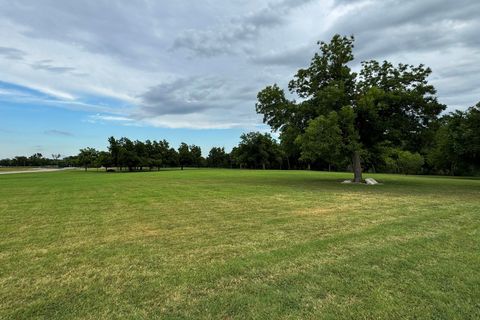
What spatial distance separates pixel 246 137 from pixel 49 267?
83.1 metres

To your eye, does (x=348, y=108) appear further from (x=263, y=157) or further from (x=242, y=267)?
(x=263, y=157)

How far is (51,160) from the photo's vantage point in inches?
5910

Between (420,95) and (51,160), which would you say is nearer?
(420,95)

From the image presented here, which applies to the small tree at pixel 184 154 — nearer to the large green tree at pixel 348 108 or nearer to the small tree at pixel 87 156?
the small tree at pixel 87 156

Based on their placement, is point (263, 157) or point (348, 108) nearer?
point (348, 108)

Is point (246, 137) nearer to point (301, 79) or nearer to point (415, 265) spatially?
point (301, 79)

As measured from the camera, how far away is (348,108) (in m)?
19.9

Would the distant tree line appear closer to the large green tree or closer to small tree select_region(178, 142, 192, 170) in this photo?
small tree select_region(178, 142, 192, 170)

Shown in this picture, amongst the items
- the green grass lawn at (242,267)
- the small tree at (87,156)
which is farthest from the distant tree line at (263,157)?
the green grass lawn at (242,267)


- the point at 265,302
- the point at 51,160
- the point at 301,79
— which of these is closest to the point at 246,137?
the point at 301,79

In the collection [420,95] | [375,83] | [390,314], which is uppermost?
→ [375,83]

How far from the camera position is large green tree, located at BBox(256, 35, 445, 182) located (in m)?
20.1

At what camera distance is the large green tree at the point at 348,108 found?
793 inches

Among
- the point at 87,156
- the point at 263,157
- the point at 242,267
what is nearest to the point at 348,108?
the point at 242,267
